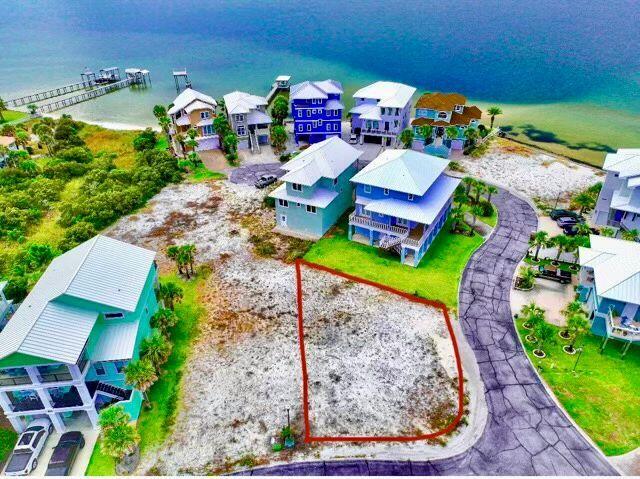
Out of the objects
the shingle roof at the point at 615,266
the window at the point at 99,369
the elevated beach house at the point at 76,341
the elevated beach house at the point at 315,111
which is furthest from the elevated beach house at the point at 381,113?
the window at the point at 99,369

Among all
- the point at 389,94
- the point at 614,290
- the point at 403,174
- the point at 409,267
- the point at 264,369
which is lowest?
the point at 264,369

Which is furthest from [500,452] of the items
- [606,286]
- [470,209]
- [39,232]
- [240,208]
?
[39,232]

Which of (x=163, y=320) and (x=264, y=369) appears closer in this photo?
(x=264, y=369)

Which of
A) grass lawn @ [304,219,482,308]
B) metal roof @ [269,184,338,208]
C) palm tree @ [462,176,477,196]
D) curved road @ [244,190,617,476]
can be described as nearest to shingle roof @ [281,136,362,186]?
metal roof @ [269,184,338,208]

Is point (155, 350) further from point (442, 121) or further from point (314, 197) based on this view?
point (442, 121)

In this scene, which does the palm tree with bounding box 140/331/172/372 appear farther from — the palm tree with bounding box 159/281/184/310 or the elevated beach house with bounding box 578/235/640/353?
the elevated beach house with bounding box 578/235/640/353

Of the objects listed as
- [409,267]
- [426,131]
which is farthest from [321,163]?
[426,131]
